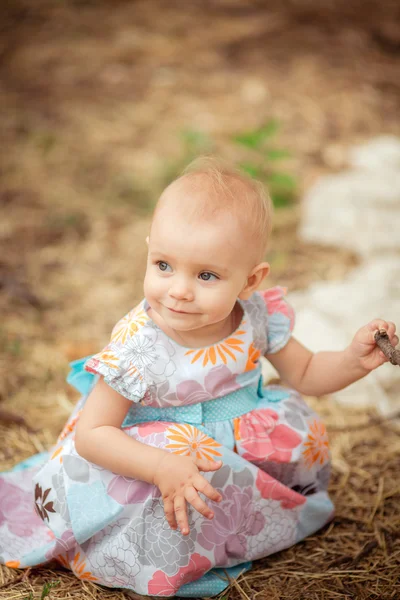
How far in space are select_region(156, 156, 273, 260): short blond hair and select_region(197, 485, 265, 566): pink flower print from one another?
61cm

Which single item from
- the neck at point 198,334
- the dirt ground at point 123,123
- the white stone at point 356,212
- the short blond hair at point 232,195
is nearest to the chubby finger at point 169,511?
the neck at point 198,334

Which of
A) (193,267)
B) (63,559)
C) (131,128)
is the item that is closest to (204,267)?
(193,267)

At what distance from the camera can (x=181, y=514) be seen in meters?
1.41

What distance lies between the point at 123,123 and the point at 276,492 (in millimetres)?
3795

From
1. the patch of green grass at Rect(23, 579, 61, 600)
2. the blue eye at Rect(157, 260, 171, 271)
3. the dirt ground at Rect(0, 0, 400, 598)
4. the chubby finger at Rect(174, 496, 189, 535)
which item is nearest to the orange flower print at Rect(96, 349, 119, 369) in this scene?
the blue eye at Rect(157, 260, 171, 271)

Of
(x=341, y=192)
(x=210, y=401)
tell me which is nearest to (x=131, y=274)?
(x=341, y=192)

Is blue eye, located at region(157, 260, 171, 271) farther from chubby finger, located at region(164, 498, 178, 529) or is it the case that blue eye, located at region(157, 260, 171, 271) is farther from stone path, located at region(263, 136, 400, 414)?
stone path, located at region(263, 136, 400, 414)

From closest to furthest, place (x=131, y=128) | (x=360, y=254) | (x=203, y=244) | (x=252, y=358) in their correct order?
(x=203, y=244) < (x=252, y=358) < (x=360, y=254) < (x=131, y=128)

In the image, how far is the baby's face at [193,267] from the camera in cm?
153

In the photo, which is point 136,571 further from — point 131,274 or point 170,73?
point 170,73

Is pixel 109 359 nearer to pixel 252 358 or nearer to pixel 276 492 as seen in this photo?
pixel 252 358

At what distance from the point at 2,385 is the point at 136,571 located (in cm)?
124

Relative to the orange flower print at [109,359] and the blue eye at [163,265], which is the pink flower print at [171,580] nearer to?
the orange flower print at [109,359]

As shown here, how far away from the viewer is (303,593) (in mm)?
1742
